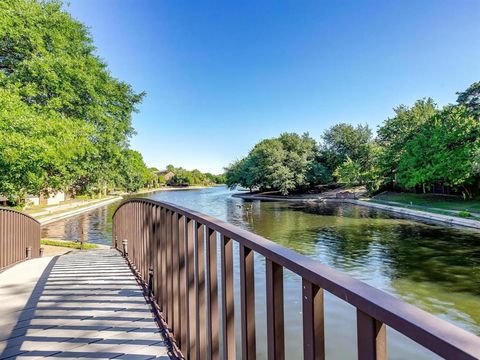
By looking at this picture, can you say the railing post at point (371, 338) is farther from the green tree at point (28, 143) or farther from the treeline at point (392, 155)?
the treeline at point (392, 155)

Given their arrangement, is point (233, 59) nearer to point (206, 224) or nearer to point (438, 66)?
point (438, 66)

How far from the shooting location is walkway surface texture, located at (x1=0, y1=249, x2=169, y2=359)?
80.4 inches

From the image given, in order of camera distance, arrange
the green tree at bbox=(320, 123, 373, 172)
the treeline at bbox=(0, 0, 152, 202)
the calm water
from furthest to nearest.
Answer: the green tree at bbox=(320, 123, 373, 172) → the treeline at bbox=(0, 0, 152, 202) → the calm water

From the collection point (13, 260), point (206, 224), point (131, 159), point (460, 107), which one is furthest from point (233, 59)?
point (206, 224)

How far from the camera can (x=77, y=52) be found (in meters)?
11.9

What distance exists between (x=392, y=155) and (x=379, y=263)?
20.9 m

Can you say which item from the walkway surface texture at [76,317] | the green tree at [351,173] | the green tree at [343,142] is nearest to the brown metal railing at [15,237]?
the walkway surface texture at [76,317]

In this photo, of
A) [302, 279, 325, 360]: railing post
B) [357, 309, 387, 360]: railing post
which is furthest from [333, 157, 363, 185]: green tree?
[357, 309, 387, 360]: railing post

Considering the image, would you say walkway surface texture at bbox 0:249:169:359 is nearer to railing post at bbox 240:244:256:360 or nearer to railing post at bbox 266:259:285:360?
railing post at bbox 240:244:256:360

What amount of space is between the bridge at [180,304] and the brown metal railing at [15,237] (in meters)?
0.25

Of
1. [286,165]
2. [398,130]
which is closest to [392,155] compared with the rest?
[398,130]

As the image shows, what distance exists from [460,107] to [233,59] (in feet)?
49.6

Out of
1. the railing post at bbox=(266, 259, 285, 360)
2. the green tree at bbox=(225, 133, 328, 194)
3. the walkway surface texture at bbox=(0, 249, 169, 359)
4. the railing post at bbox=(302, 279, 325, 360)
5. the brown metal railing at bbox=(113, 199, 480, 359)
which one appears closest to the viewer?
the brown metal railing at bbox=(113, 199, 480, 359)

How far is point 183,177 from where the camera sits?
3310 inches
